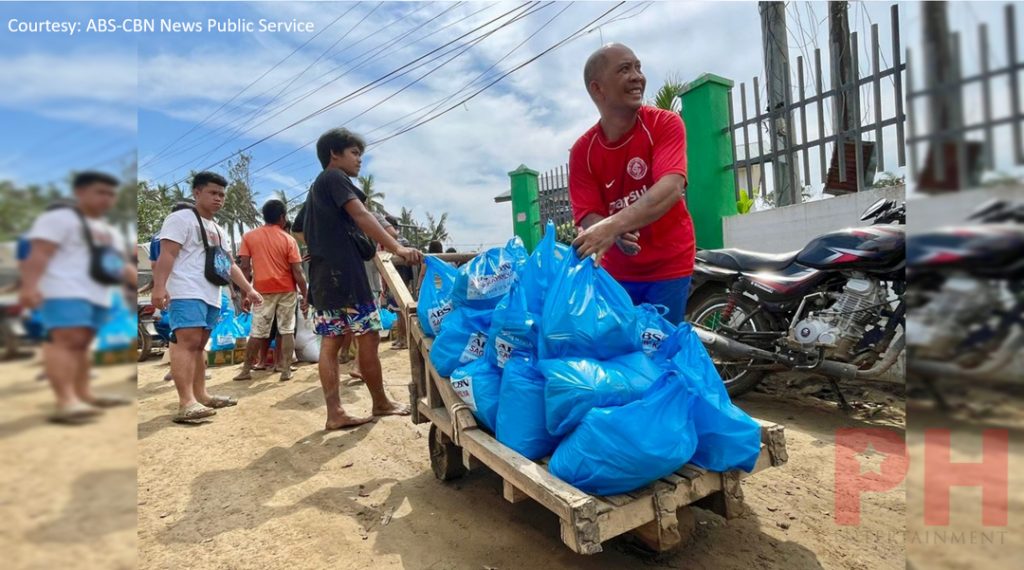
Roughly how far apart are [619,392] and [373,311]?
212cm

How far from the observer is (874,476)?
240 cm

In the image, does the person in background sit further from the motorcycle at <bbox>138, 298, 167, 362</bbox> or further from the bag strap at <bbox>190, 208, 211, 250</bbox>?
the motorcycle at <bbox>138, 298, 167, 362</bbox>

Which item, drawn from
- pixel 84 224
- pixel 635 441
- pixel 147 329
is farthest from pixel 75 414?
pixel 147 329

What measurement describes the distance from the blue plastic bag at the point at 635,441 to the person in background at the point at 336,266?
1965 mm

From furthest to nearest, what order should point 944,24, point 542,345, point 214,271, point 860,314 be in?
point 214,271
point 860,314
point 542,345
point 944,24

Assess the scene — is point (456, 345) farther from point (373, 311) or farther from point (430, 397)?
point (373, 311)

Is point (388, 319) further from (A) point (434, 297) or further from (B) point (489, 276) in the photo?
(B) point (489, 276)

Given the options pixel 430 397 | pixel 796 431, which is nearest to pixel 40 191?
pixel 430 397

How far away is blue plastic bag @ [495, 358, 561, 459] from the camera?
1751 mm

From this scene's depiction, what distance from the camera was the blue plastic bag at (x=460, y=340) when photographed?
2.19 metres

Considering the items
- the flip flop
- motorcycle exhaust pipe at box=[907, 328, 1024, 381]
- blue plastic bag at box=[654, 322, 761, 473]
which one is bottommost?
blue plastic bag at box=[654, 322, 761, 473]

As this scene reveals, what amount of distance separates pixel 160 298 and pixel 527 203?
20.1 feet

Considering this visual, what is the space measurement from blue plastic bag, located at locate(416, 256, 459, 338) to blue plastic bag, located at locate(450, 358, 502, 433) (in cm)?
46

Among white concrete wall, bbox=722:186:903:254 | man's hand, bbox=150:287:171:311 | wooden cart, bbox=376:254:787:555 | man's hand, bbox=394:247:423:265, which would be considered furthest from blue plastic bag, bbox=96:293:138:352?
white concrete wall, bbox=722:186:903:254
